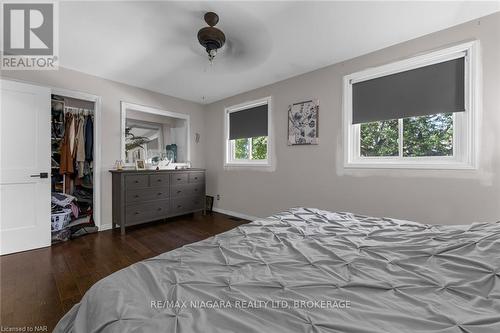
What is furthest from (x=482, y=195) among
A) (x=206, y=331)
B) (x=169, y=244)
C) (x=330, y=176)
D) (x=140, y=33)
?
(x=140, y=33)

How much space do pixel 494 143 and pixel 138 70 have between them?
4.08m

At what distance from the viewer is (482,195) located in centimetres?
194

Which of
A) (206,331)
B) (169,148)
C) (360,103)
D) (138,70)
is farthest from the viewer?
(169,148)

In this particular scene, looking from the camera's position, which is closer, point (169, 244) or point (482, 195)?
point (482, 195)

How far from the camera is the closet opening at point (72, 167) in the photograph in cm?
299

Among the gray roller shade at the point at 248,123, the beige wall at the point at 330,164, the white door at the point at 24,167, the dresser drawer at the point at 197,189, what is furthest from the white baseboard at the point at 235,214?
the white door at the point at 24,167

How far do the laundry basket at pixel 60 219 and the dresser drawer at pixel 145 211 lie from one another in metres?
0.74

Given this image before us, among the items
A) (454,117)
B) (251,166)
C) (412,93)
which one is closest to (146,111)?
(251,166)

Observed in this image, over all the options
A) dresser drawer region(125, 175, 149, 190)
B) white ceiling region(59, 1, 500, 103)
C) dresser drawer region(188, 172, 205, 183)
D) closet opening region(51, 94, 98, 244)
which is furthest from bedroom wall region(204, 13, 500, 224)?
closet opening region(51, 94, 98, 244)

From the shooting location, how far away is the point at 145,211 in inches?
134

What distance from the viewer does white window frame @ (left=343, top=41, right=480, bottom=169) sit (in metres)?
1.96

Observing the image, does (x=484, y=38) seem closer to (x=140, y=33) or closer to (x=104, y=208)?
(x=140, y=33)

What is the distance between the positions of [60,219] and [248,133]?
3.05 meters

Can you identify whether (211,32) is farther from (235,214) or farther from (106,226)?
(106,226)
